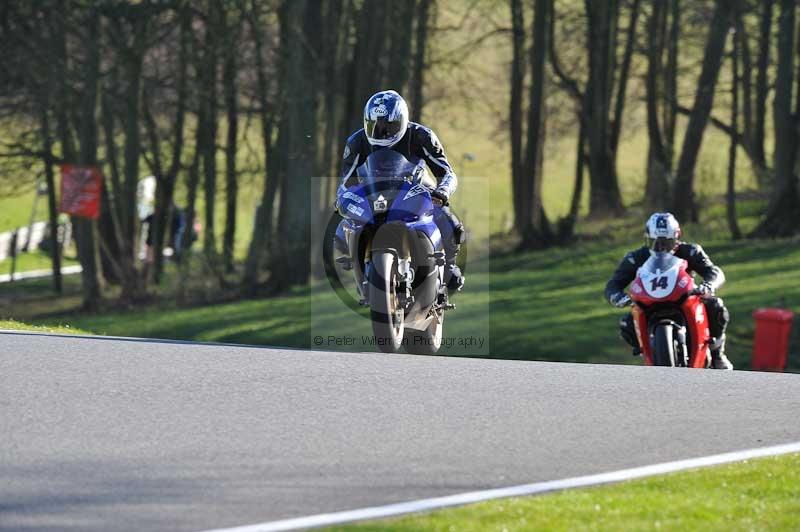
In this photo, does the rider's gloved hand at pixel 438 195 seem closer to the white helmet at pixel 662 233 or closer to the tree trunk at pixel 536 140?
the white helmet at pixel 662 233

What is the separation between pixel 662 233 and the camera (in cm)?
1319

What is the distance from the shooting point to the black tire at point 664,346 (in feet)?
41.9

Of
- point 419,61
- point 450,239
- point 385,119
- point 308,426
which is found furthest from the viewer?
point 419,61

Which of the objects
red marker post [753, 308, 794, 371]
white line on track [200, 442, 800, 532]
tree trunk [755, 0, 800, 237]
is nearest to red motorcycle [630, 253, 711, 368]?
white line on track [200, 442, 800, 532]

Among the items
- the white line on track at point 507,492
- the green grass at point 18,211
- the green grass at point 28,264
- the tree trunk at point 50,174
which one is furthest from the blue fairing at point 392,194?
the green grass at point 18,211

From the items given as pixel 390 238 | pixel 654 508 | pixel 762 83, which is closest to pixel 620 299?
pixel 390 238

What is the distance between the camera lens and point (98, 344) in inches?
453

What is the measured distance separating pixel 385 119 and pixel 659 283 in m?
2.85

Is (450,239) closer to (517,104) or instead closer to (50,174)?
(517,104)

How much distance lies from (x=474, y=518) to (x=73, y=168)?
2786 centimetres

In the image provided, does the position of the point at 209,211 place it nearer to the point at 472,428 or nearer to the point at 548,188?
the point at 472,428

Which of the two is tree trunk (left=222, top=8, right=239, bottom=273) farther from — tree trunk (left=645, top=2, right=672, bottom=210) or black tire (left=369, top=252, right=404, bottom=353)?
black tire (left=369, top=252, right=404, bottom=353)

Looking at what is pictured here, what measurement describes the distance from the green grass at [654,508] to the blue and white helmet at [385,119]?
4.94 m

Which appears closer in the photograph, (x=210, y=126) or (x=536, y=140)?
(x=536, y=140)
